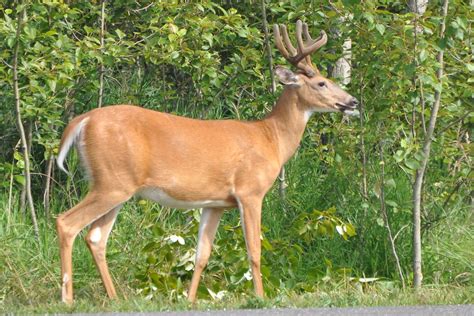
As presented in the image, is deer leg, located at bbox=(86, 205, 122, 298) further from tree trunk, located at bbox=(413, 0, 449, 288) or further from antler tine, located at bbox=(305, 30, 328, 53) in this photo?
tree trunk, located at bbox=(413, 0, 449, 288)

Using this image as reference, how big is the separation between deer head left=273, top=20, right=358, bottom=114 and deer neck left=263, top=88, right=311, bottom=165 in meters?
0.06

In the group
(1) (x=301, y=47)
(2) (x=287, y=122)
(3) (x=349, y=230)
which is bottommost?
(3) (x=349, y=230)

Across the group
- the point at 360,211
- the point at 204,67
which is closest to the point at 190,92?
the point at 204,67

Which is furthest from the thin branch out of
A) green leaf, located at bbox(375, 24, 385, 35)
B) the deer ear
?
green leaf, located at bbox(375, 24, 385, 35)

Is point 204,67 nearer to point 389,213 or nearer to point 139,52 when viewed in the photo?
point 139,52

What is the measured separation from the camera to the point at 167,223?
10398 millimetres

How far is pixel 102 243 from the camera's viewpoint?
28.7ft

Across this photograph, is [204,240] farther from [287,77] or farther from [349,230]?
[287,77]

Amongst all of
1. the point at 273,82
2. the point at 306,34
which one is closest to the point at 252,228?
the point at 306,34

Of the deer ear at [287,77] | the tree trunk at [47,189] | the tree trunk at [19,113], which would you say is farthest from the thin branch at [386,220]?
the tree trunk at [47,189]

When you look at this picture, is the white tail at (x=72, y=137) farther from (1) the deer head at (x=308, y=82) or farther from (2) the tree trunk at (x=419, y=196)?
(2) the tree trunk at (x=419, y=196)

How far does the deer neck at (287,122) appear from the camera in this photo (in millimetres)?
9695

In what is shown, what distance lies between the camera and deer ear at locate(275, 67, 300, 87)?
9662mm

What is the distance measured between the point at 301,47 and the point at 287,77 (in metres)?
0.27
